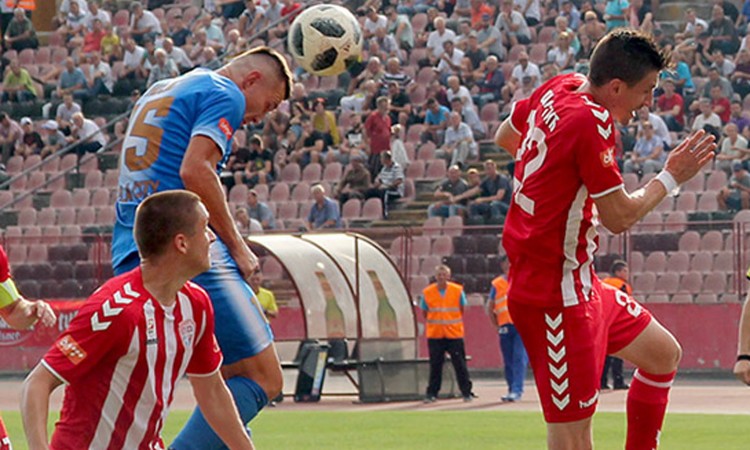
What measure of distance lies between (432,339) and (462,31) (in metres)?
10.8

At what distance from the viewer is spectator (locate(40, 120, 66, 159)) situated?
110 feet

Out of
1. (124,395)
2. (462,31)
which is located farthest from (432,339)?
(124,395)

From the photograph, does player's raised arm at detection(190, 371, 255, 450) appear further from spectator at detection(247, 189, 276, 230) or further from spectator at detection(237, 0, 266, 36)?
spectator at detection(237, 0, 266, 36)

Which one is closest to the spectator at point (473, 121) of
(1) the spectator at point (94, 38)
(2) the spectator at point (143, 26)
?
(2) the spectator at point (143, 26)

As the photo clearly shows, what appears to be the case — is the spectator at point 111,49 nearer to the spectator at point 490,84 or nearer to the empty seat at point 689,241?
the spectator at point 490,84

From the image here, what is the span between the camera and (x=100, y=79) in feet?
113

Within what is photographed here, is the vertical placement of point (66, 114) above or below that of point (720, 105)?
below

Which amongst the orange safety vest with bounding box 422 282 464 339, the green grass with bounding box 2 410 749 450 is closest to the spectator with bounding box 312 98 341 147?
the orange safety vest with bounding box 422 282 464 339

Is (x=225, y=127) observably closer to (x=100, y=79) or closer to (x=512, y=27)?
(x=512, y=27)

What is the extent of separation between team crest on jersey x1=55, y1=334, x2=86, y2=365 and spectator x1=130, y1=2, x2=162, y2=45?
29.6 meters

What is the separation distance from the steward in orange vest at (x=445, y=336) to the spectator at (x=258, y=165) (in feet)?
28.1

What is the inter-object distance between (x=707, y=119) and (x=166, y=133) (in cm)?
2008

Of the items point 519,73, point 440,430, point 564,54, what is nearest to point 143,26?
point 519,73

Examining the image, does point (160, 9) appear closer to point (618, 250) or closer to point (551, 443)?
point (618, 250)
